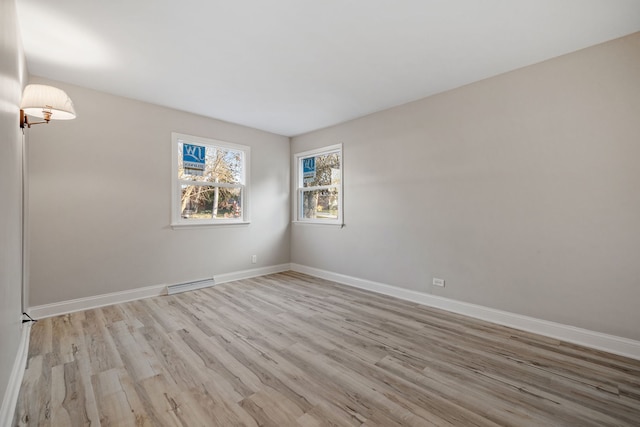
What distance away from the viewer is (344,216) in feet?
15.1

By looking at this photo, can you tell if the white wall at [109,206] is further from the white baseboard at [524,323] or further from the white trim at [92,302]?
the white baseboard at [524,323]

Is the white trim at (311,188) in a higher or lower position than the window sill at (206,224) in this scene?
higher

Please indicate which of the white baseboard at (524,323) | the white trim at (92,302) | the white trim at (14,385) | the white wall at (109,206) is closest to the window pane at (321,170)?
the white wall at (109,206)

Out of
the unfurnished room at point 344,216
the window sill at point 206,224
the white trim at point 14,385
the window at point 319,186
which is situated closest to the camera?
the white trim at point 14,385

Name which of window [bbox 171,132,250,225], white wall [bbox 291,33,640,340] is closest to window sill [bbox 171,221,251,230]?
window [bbox 171,132,250,225]

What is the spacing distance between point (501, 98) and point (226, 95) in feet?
10.5

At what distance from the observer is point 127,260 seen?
3656 mm

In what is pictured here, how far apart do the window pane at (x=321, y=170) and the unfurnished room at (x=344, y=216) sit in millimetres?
336

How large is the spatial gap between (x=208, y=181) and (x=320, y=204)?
1.92 metres

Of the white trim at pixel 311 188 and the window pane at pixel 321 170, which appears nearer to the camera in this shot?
the white trim at pixel 311 188

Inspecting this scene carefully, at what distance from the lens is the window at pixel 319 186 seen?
479 centimetres

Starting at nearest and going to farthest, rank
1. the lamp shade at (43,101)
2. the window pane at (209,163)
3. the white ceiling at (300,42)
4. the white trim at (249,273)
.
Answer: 1. the white ceiling at (300,42)
2. the lamp shade at (43,101)
3. the window pane at (209,163)
4. the white trim at (249,273)

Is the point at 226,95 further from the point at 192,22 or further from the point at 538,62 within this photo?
the point at 538,62

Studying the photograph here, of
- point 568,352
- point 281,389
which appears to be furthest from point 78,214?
point 568,352
